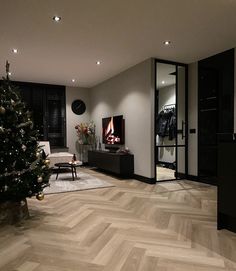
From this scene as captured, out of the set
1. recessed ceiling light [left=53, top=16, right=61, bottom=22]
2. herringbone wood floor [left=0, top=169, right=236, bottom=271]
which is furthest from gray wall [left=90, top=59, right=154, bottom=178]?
recessed ceiling light [left=53, top=16, right=61, bottom=22]

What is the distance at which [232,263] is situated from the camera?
72.9 inches

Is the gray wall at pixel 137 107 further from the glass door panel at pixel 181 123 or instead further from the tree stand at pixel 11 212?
the tree stand at pixel 11 212

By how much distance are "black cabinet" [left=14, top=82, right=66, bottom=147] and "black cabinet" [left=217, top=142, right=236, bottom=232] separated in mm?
5834

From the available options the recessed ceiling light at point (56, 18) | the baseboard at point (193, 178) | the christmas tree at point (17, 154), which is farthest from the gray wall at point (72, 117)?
the christmas tree at point (17, 154)

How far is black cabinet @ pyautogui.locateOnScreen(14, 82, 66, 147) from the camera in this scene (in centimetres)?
722

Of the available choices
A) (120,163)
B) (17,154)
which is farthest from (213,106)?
(17,154)

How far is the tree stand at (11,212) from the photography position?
2705 millimetres

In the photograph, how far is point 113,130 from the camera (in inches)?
247

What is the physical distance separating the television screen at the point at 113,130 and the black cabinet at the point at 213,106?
1.89 metres

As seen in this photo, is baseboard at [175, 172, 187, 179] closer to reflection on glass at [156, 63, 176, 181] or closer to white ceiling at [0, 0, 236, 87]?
reflection on glass at [156, 63, 176, 181]

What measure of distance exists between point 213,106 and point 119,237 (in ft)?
11.6

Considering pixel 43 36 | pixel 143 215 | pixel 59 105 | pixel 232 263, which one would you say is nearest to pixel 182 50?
pixel 43 36

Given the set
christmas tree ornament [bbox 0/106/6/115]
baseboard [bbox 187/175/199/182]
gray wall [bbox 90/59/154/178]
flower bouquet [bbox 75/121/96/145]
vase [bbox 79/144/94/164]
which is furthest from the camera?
vase [bbox 79/144/94/164]

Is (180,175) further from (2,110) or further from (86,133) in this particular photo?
(2,110)
